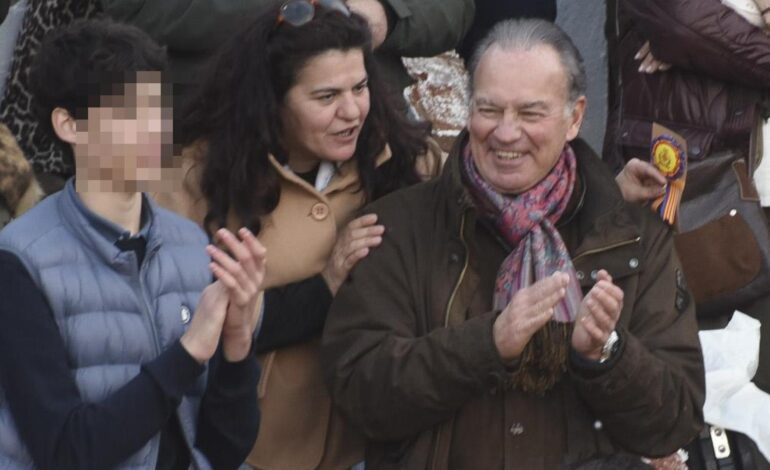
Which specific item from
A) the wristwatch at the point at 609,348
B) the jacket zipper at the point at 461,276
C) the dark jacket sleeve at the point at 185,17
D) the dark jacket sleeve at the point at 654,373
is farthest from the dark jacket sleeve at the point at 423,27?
the wristwatch at the point at 609,348

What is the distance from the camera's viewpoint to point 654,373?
13.4 ft

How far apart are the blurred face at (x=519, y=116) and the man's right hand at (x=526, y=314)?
0.47m

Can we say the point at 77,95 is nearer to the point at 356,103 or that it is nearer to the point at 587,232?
A: the point at 356,103

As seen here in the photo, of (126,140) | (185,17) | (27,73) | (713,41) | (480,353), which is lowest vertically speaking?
(713,41)

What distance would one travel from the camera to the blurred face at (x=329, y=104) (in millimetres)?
4496

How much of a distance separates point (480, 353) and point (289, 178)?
2.73ft

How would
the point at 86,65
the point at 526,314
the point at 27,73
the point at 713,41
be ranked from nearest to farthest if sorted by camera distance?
the point at 86,65
the point at 526,314
the point at 27,73
the point at 713,41

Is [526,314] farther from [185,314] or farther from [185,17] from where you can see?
[185,17]

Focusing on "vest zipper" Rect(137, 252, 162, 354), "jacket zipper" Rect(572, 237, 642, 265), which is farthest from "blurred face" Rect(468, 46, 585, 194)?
"vest zipper" Rect(137, 252, 162, 354)

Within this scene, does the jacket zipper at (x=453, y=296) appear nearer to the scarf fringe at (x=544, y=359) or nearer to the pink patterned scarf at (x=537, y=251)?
the pink patterned scarf at (x=537, y=251)

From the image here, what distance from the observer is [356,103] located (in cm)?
452

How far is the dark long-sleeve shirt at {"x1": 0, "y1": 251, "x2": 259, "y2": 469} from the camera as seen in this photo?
11.2 feet

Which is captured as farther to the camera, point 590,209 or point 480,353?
point 590,209

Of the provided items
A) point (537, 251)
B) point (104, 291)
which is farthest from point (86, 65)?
point (537, 251)
